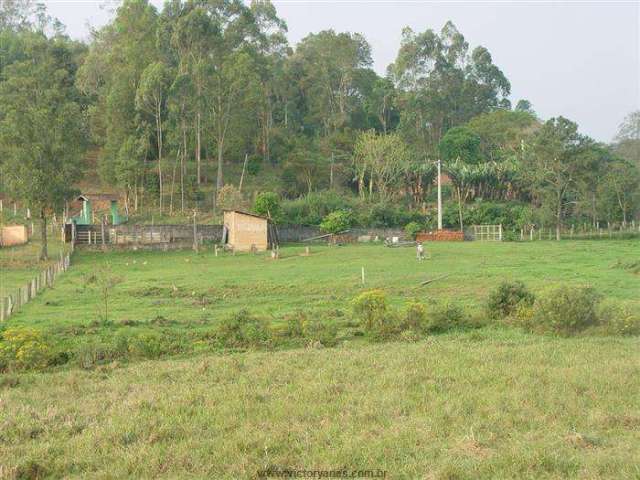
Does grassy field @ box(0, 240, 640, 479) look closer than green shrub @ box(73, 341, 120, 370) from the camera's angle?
Yes

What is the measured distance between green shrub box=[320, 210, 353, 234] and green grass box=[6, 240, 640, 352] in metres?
8.74

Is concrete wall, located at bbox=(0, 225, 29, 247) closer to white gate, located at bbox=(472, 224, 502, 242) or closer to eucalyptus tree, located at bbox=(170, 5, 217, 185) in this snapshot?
eucalyptus tree, located at bbox=(170, 5, 217, 185)

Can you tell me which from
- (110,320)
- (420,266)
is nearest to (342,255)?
(420,266)

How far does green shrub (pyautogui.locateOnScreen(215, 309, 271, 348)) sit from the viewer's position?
17047mm

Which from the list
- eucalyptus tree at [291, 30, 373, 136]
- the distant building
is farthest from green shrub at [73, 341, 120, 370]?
eucalyptus tree at [291, 30, 373, 136]

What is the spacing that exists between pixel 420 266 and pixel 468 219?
27.5 m

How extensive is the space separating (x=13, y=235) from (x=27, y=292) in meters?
20.5

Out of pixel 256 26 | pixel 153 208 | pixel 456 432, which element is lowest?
pixel 456 432

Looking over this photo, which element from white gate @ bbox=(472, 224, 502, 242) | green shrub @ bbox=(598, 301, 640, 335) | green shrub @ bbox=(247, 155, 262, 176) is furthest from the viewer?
green shrub @ bbox=(247, 155, 262, 176)

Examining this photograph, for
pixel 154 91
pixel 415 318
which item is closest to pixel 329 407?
pixel 415 318

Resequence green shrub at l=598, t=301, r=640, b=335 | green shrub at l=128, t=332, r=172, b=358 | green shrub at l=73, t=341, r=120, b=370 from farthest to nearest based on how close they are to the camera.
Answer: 1. green shrub at l=598, t=301, r=640, b=335
2. green shrub at l=128, t=332, r=172, b=358
3. green shrub at l=73, t=341, r=120, b=370

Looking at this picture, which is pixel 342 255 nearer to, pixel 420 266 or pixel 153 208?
pixel 420 266

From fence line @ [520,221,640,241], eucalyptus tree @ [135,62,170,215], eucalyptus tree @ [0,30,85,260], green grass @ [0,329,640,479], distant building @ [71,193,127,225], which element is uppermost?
eucalyptus tree @ [135,62,170,215]

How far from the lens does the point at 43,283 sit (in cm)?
2841
